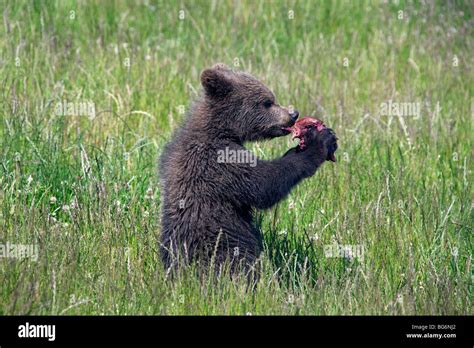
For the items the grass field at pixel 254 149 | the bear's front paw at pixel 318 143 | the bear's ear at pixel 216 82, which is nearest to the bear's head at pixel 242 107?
the bear's ear at pixel 216 82

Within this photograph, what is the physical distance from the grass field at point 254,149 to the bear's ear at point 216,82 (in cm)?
96

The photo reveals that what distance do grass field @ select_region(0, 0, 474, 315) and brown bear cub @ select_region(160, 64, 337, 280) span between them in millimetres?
270

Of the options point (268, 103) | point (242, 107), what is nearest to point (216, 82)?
point (242, 107)

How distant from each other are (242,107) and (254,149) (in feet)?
4.78

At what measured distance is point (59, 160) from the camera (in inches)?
283

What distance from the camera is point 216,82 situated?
625 cm

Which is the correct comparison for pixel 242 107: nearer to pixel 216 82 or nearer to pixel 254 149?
pixel 216 82

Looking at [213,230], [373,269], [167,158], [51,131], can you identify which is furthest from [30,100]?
[373,269]

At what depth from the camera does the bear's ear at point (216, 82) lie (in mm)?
6234

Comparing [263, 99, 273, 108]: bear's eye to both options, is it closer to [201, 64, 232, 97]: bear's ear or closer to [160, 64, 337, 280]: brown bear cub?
[160, 64, 337, 280]: brown bear cub

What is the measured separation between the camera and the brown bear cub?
5.85 m

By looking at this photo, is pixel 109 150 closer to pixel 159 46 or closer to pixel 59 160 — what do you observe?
pixel 59 160

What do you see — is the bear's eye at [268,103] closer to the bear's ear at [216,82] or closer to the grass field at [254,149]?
the bear's ear at [216,82]

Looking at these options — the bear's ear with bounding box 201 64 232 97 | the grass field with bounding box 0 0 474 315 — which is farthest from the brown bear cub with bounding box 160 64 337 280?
the grass field with bounding box 0 0 474 315
